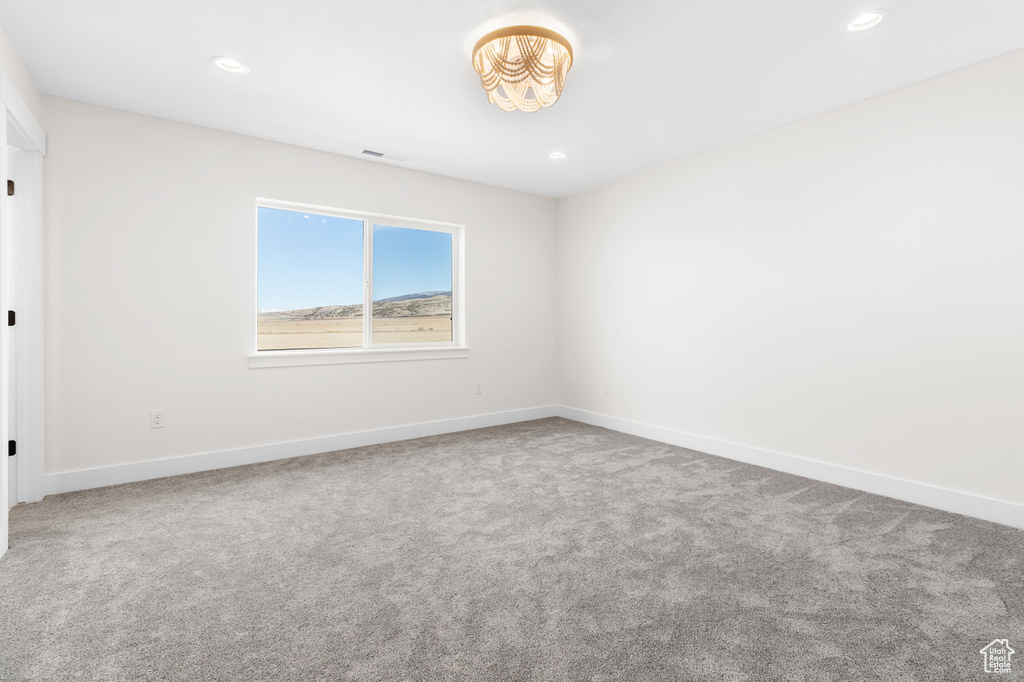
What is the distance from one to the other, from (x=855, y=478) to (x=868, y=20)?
2632 mm

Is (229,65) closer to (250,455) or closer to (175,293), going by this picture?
(175,293)

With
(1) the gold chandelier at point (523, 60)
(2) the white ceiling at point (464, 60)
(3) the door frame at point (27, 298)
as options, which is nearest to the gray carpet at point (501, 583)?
(3) the door frame at point (27, 298)

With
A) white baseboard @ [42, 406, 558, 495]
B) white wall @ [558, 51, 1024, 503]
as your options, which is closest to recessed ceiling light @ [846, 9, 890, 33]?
white wall @ [558, 51, 1024, 503]

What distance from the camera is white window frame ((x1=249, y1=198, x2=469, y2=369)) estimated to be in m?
3.75

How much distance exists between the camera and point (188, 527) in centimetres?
247

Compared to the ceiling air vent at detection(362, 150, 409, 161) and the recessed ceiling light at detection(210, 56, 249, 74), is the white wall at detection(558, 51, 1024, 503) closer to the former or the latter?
the ceiling air vent at detection(362, 150, 409, 161)

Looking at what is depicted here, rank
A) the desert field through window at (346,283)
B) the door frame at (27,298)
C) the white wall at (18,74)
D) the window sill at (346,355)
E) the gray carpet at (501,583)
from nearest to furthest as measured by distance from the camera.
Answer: the gray carpet at (501,583) → the white wall at (18,74) → the door frame at (27,298) → the window sill at (346,355) → the desert field through window at (346,283)

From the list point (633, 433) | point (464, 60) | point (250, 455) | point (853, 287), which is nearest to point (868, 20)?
point (853, 287)

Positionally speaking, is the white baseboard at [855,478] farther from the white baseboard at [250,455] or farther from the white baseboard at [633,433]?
Answer: the white baseboard at [250,455]

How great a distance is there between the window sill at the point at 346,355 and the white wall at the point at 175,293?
62 millimetres

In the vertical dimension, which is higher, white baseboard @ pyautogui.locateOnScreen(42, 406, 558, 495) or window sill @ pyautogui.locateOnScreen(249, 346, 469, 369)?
window sill @ pyautogui.locateOnScreen(249, 346, 469, 369)

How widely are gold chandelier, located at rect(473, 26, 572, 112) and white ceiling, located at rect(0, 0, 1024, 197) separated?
0.08 meters

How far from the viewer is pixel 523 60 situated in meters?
2.26

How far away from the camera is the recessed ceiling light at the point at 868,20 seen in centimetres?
215
